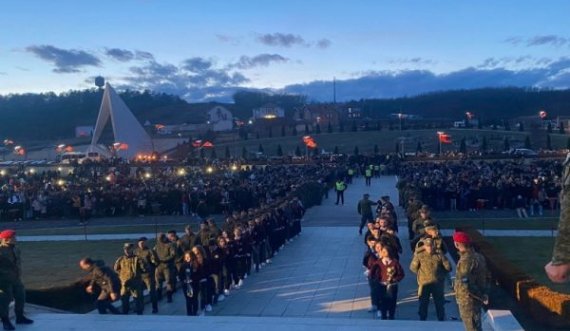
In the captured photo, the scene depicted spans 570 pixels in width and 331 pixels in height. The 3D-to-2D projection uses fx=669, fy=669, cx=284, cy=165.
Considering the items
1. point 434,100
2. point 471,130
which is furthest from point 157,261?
point 434,100

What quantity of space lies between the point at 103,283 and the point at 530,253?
35.1 ft

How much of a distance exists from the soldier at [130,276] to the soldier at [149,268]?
0.65 ft

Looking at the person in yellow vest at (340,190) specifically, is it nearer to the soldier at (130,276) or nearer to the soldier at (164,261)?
the soldier at (164,261)

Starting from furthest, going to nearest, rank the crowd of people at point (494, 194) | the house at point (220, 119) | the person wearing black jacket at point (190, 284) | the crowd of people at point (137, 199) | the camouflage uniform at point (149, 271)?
the house at point (220, 119)
the crowd of people at point (137, 199)
the crowd of people at point (494, 194)
the camouflage uniform at point (149, 271)
the person wearing black jacket at point (190, 284)

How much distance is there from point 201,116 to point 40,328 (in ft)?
393

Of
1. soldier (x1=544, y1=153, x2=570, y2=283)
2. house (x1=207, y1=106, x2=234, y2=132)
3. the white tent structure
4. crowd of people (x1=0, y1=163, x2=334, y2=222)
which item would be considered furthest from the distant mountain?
soldier (x1=544, y1=153, x2=570, y2=283)

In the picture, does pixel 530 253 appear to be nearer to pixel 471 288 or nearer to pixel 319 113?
pixel 471 288

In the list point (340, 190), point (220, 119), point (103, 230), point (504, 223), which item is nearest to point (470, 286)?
point (504, 223)

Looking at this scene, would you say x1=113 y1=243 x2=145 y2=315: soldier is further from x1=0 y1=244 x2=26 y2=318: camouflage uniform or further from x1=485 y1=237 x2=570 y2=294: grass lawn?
x1=485 y1=237 x2=570 y2=294: grass lawn

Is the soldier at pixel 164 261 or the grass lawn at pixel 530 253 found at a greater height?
the soldier at pixel 164 261

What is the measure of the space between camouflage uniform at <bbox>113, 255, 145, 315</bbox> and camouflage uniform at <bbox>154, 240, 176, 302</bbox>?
1048mm

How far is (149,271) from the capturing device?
10992 millimetres

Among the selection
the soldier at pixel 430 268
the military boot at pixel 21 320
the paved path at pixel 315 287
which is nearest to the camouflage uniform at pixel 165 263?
the paved path at pixel 315 287

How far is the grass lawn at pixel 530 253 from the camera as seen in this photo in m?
13.5
